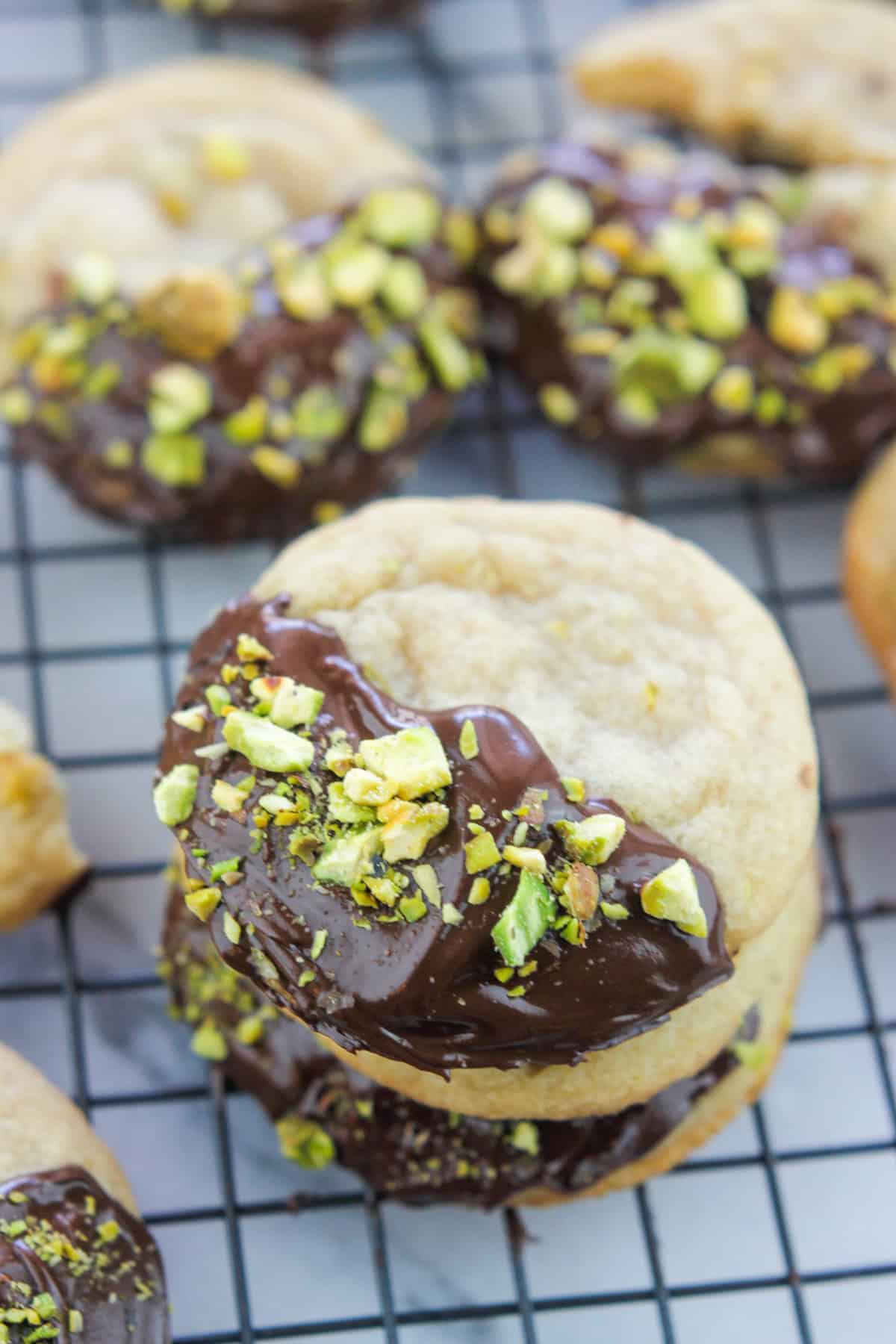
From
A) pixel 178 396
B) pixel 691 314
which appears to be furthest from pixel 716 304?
pixel 178 396

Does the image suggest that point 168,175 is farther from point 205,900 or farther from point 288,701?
point 205,900

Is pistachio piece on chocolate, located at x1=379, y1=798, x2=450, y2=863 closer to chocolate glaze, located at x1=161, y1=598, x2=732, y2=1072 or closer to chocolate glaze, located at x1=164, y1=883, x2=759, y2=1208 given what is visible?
chocolate glaze, located at x1=161, y1=598, x2=732, y2=1072

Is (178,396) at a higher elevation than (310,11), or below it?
below

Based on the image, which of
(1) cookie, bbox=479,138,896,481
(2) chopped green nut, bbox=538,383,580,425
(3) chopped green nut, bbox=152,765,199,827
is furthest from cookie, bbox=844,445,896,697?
(3) chopped green nut, bbox=152,765,199,827

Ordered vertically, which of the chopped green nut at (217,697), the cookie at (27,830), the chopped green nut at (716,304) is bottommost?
the cookie at (27,830)

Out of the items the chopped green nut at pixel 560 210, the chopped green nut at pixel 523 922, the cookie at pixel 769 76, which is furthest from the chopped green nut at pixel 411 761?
the cookie at pixel 769 76

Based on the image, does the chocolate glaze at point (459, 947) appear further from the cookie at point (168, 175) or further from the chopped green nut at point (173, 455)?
the cookie at point (168, 175)

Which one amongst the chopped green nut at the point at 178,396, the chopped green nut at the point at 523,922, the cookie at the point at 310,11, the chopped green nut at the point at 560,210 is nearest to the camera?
the chopped green nut at the point at 523,922
